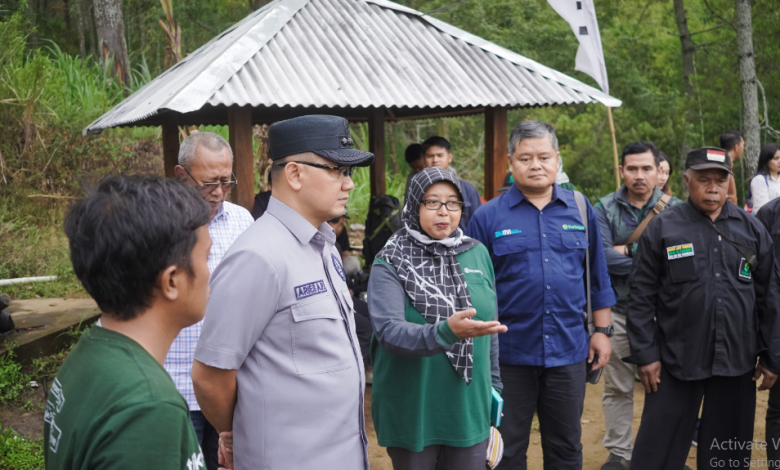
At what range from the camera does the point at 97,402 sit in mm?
1337

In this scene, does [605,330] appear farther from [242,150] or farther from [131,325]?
[242,150]

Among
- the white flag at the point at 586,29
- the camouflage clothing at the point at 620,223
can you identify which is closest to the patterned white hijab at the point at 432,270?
the camouflage clothing at the point at 620,223

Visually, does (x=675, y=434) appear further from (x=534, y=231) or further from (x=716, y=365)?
(x=534, y=231)

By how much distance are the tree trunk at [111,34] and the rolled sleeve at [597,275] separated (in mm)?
12725

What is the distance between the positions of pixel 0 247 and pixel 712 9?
48.5ft

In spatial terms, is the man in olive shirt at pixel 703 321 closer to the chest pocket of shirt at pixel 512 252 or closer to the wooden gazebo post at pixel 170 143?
the chest pocket of shirt at pixel 512 252

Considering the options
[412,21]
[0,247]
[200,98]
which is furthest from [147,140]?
[200,98]

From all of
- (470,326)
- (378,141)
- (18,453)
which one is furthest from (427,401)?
(378,141)

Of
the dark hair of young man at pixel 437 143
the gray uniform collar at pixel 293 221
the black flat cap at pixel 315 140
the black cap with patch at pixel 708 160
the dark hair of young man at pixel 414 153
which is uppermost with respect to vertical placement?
the dark hair of young man at pixel 437 143

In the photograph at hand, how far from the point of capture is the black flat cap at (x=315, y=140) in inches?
89.9

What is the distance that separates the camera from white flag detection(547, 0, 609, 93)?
6.93 meters

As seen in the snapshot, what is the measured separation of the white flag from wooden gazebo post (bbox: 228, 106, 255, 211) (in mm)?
3460

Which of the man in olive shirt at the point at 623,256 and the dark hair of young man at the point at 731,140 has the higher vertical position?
the dark hair of young man at the point at 731,140

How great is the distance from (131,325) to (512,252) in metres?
2.56
